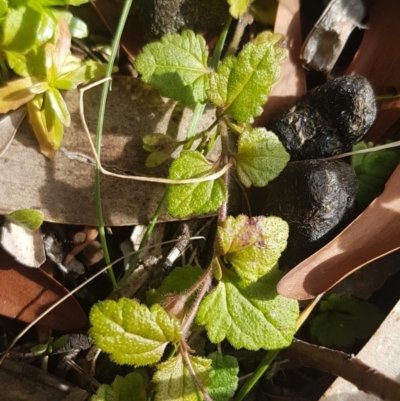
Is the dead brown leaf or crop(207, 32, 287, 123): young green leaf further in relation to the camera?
the dead brown leaf

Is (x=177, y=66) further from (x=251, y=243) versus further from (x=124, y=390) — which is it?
(x=124, y=390)

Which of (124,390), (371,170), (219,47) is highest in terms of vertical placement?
(219,47)

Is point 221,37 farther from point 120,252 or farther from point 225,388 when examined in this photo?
point 225,388

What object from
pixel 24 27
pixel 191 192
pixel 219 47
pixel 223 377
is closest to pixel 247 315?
pixel 223 377

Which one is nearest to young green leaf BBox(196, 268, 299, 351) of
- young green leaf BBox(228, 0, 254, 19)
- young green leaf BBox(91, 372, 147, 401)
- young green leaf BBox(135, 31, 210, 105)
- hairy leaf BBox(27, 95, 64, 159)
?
young green leaf BBox(91, 372, 147, 401)

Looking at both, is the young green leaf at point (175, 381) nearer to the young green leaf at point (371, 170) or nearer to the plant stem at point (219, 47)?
the young green leaf at point (371, 170)

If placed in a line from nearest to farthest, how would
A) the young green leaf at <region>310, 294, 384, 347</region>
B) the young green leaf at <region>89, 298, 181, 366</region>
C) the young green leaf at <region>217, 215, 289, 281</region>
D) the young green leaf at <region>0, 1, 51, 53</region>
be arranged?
the young green leaf at <region>89, 298, 181, 366</region> < the young green leaf at <region>217, 215, 289, 281</region> < the young green leaf at <region>0, 1, 51, 53</region> < the young green leaf at <region>310, 294, 384, 347</region>

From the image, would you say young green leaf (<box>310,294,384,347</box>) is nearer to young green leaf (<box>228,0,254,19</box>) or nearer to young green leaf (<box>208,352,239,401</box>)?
young green leaf (<box>208,352,239,401</box>)

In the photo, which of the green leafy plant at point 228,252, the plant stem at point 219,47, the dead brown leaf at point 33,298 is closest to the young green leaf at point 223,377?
the green leafy plant at point 228,252
